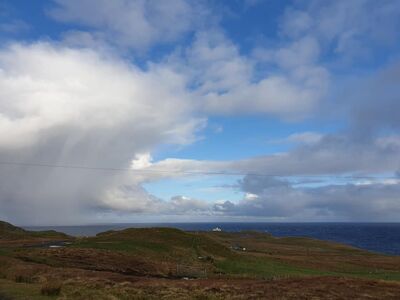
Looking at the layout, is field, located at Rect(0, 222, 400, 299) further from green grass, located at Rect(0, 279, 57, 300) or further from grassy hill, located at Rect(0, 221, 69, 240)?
grassy hill, located at Rect(0, 221, 69, 240)

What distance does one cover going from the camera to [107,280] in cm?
3603

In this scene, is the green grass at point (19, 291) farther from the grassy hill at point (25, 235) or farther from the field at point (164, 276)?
the grassy hill at point (25, 235)

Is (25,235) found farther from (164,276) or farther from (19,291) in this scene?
(19,291)

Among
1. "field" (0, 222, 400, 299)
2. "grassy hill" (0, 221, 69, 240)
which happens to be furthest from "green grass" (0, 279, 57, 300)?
"grassy hill" (0, 221, 69, 240)

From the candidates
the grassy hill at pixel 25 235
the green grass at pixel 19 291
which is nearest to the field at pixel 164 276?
the green grass at pixel 19 291

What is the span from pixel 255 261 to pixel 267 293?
38.5 m

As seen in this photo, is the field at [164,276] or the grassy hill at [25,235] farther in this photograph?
the grassy hill at [25,235]

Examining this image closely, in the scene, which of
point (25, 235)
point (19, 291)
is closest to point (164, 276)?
point (19, 291)

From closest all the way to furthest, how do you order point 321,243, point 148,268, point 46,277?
point 46,277, point 148,268, point 321,243

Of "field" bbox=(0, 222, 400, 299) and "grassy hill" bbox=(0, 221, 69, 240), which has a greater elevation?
"grassy hill" bbox=(0, 221, 69, 240)

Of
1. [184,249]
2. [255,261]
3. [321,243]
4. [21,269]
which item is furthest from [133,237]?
[321,243]

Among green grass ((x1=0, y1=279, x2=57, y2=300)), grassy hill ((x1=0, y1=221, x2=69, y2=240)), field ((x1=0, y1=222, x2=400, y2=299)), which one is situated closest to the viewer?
green grass ((x1=0, y1=279, x2=57, y2=300))

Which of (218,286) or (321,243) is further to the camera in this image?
(321,243)

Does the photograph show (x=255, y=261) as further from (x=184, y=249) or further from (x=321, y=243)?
(x=321, y=243)
